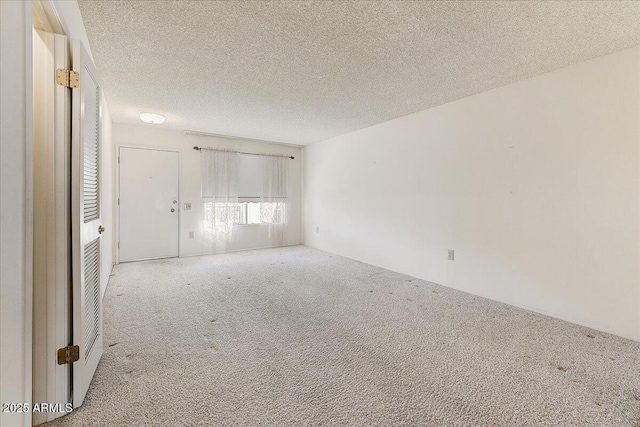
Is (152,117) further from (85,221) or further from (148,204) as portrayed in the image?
(85,221)

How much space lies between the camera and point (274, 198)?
19.9 ft

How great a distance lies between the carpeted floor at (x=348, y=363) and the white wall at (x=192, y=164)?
2100 mm

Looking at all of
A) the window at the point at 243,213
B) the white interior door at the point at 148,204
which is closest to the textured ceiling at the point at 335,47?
the white interior door at the point at 148,204

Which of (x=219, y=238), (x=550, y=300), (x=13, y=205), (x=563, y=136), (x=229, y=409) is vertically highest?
(x=563, y=136)

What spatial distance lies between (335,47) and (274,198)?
13.5 feet

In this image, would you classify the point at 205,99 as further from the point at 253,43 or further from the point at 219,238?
the point at 219,238

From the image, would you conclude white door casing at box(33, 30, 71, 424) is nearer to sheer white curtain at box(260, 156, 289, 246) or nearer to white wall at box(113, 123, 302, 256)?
white wall at box(113, 123, 302, 256)

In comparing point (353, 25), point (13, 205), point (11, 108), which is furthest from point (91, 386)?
point (353, 25)

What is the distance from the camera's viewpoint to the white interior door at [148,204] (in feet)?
15.1

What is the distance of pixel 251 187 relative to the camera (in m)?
5.78

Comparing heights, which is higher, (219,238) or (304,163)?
(304,163)

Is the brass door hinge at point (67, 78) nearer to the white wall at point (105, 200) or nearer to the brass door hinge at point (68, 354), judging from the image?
the brass door hinge at point (68, 354)

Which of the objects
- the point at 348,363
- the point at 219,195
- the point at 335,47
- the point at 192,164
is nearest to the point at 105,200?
the point at 192,164

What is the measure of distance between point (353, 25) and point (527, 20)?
1.19 meters
